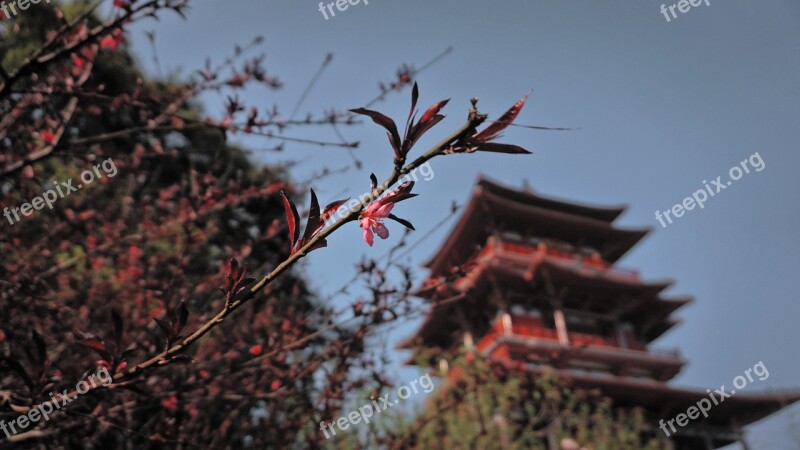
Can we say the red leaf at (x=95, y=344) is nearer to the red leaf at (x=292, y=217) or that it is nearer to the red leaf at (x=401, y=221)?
the red leaf at (x=292, y=217)

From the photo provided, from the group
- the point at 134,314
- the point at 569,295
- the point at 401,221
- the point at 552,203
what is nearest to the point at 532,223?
the point at 552,203

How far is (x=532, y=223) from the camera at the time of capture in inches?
770

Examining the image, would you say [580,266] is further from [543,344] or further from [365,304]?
[365,304]

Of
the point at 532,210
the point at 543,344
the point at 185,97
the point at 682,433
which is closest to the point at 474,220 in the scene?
the point at 532,210

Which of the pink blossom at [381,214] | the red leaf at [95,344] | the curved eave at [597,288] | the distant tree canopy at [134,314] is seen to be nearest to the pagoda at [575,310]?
the curved eave at [597,288]

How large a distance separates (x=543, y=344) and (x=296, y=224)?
15.1 meters

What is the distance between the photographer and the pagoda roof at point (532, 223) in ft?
61.5

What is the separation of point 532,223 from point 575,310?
11.6 feet

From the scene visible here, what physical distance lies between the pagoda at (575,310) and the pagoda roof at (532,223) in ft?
0.13

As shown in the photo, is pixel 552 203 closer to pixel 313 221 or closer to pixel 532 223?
pixel 532 223

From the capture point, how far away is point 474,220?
63.1 feet

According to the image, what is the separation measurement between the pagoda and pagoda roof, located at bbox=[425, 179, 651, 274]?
40 millimetres

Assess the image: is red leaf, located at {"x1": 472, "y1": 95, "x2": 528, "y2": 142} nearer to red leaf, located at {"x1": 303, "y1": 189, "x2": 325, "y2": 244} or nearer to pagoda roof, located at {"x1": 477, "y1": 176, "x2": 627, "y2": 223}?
red leaf, located at {"x1": 303, "y1": 189, "x2": 325, "y2": 244}

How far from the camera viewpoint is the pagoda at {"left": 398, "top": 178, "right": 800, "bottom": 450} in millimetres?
15375
